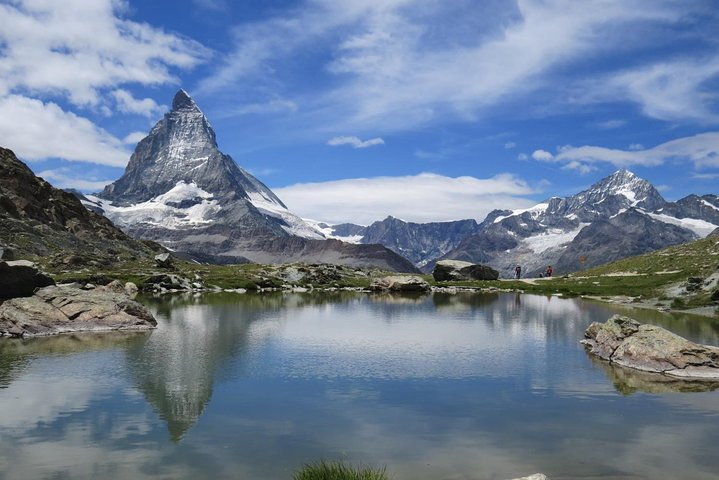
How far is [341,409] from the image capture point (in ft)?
105

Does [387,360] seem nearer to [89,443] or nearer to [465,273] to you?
[89,443]

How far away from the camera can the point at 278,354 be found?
49.5 metres

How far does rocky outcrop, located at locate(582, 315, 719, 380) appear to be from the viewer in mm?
41812

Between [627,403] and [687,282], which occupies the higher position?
[687,282]

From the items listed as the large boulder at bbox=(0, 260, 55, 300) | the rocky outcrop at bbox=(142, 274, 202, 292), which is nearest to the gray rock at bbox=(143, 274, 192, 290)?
the rocky outcrop at bbox=(142, 274, 202, 292)

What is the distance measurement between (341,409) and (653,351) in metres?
26.2

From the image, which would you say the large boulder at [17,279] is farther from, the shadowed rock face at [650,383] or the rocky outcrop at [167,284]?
the shadowed rock face at [650,383]

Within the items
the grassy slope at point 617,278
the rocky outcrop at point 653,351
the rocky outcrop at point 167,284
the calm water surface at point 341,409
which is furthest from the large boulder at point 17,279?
the rocky outcrop at point 653,351

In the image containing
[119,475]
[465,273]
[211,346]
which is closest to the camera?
[119,475]

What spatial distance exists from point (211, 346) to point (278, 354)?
757 cm

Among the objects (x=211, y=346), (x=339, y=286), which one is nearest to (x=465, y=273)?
(x=339, y=286)

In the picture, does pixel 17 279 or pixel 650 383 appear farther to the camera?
pixel 17 279

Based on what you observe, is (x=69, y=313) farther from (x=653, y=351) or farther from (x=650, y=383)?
(x=653, y=351)

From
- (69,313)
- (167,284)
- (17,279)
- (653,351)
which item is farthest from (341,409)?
(167,284)
